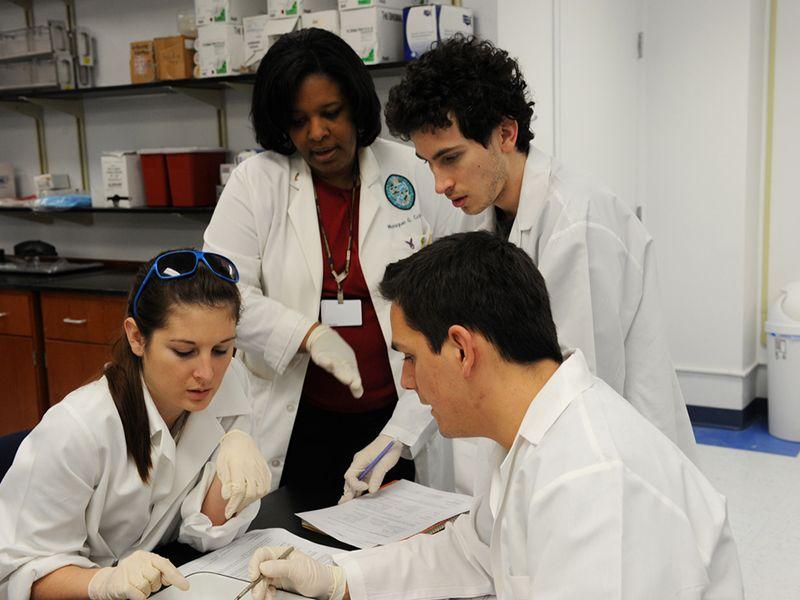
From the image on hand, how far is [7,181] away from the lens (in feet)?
14.2

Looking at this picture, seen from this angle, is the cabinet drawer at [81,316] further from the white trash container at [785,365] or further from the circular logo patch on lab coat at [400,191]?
the white trash container at [785,365]

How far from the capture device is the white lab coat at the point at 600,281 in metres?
1.38

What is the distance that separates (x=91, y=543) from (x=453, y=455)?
33.4 inches

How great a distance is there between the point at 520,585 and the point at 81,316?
3.03 metres

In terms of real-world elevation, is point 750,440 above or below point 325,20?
below

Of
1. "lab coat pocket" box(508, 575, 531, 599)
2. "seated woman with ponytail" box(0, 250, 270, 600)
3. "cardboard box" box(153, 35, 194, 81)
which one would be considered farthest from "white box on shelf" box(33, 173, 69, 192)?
"lab coat pocket" box(508, 575, 531, 599)

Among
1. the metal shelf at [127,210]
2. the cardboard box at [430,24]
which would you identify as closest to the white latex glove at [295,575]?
the cardboard box at [430,24]

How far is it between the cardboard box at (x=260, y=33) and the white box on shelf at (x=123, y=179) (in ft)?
2.51

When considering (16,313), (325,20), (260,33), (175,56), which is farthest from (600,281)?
(16,313)

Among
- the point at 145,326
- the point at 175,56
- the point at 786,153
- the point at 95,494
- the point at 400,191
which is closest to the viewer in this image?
the point at 95,494

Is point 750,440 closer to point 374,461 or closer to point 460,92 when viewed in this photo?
point 374,461

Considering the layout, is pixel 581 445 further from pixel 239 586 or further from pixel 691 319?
pixel 691 319

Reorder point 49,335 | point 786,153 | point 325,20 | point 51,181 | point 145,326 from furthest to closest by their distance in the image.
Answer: point 51,181, point 786,153, point 49,335, point 325,20, point 145,326

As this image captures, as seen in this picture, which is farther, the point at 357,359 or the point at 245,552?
the point at 357,359
